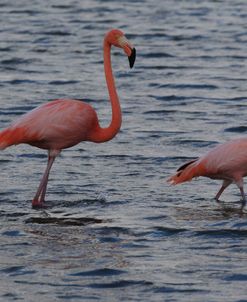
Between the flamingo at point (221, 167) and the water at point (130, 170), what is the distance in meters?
0.18

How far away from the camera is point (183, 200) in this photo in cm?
923

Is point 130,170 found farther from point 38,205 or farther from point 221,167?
point 38,205

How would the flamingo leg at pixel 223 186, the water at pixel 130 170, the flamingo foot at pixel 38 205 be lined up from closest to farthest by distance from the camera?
the water at pixel 130 170
the flamingo foot at pixel 38 205
the flamingo leg at pixel 223 186

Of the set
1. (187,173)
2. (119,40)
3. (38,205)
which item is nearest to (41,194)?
(38,205)

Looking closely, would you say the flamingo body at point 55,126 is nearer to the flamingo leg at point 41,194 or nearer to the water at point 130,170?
the flamingo leg at point 41,194

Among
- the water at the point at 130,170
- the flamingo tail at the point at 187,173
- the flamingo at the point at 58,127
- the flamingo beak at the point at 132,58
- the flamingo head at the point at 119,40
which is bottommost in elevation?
the water at the point at 130,170

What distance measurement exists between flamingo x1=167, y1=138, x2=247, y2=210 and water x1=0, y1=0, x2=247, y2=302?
0.18 meters

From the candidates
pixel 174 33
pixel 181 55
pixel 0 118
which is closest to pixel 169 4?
pixel 174 33

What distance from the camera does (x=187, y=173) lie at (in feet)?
30.2

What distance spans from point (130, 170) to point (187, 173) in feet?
3.53

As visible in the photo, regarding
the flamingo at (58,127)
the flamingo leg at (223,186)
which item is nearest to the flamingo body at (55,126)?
the flamingo at (58,127)

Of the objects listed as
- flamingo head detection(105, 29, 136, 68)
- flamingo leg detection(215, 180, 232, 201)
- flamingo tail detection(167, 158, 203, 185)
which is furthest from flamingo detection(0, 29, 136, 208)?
flamingo leg detection(215, 180, 232, 201)

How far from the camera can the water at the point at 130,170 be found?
712 cm

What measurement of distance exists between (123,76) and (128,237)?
7.15 m
